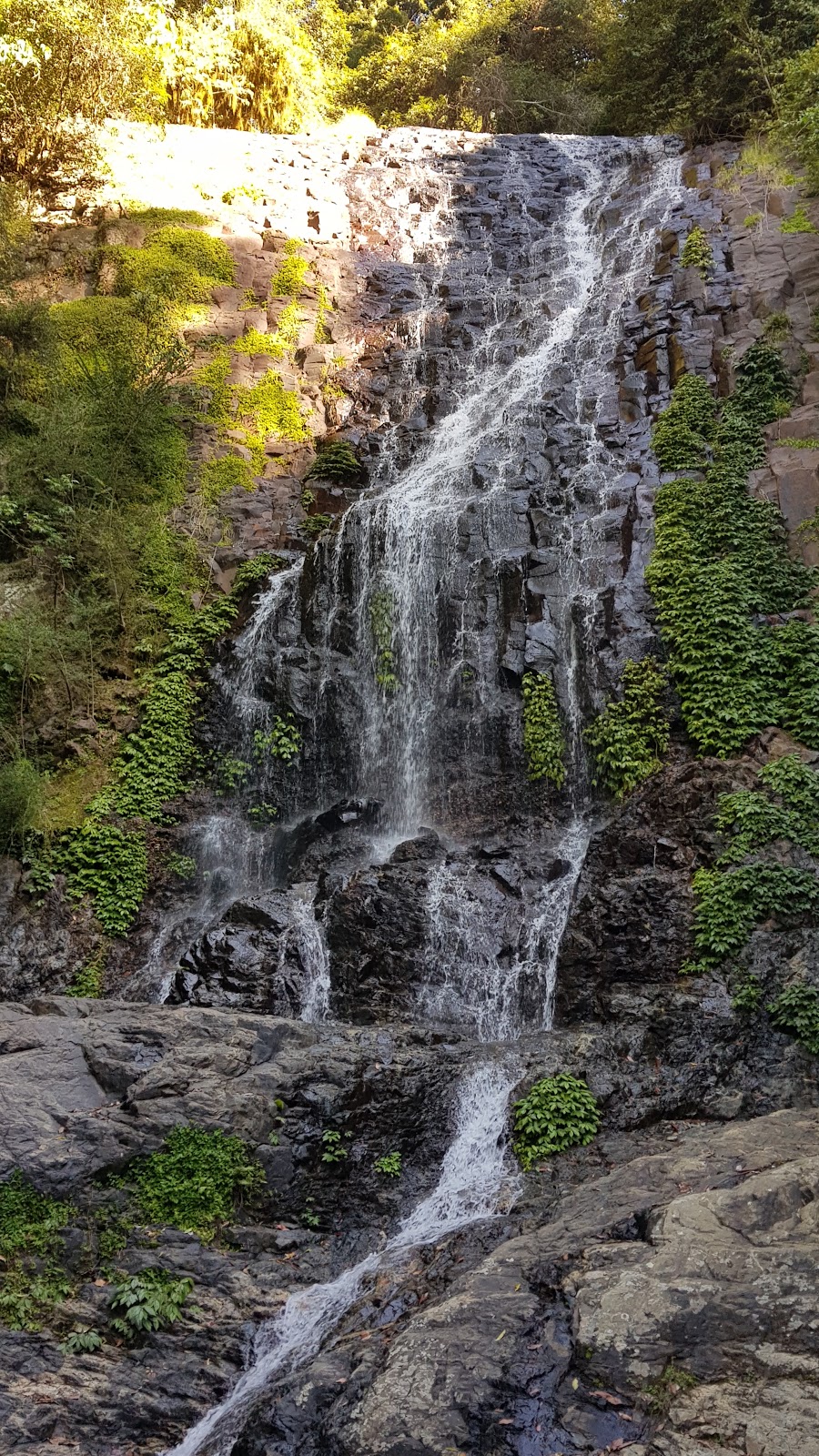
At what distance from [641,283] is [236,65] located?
48.0 ft

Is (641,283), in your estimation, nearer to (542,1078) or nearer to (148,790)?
(148,790)

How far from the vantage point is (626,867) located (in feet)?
37.2

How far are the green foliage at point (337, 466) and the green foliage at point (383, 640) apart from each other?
13.1 feet

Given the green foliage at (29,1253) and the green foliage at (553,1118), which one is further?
the green foliage at (553,1118)

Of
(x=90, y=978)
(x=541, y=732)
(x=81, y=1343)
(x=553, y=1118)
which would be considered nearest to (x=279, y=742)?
(x=541, y=732)

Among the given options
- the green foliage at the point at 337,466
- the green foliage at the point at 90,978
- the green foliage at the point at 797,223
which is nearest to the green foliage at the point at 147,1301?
the green foliage at the point at 90,978

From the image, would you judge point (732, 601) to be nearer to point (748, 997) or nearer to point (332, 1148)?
point (748, 997)

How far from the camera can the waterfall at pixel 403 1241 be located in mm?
6195

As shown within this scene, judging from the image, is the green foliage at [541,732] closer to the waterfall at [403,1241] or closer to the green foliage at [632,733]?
the green foliage at [632,733]

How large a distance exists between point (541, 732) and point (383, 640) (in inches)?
127

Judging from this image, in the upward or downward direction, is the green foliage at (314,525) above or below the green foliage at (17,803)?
above

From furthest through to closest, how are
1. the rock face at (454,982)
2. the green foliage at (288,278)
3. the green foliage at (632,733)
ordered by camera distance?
1. the green foliage at (288,278)
2. the green foliage at (632,733)
3. the rock face at (454,982)

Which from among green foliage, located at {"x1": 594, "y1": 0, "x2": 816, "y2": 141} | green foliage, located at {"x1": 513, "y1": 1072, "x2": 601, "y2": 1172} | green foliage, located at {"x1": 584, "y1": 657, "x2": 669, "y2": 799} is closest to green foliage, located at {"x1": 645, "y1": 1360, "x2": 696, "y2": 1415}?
green foliage, located at {"x1": 513, "y1": 1072, "x2": 601, "y2": 1172}

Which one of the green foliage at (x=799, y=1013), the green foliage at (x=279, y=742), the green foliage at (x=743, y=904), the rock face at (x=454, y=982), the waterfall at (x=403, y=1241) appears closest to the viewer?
the rock face at (x=454, y=982)
